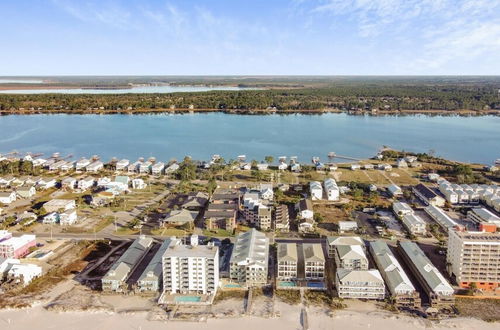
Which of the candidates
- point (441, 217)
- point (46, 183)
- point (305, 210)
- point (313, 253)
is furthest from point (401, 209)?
point (46, 183)

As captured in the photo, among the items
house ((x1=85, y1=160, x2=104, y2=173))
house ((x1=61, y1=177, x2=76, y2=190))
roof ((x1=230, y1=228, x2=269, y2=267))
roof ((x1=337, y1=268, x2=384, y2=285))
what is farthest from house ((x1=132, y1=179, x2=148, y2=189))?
roof ((x1=337, y1=268, x2=384, y2=285))

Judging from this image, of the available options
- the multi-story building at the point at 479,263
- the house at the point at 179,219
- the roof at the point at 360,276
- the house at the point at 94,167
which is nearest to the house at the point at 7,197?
the house at the point at 94,167

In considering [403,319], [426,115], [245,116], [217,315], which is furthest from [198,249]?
[426,115]

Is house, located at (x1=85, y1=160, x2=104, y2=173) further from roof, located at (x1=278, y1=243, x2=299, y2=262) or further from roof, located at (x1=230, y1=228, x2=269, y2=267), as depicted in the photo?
roof, located at (x1=278, y1=243, x2=299, y2=262)

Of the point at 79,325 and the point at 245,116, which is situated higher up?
the point at 245,116

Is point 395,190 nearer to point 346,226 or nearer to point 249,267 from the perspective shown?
point 346,226

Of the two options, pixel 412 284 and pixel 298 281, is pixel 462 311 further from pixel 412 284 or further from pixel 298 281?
pixel 298 281
